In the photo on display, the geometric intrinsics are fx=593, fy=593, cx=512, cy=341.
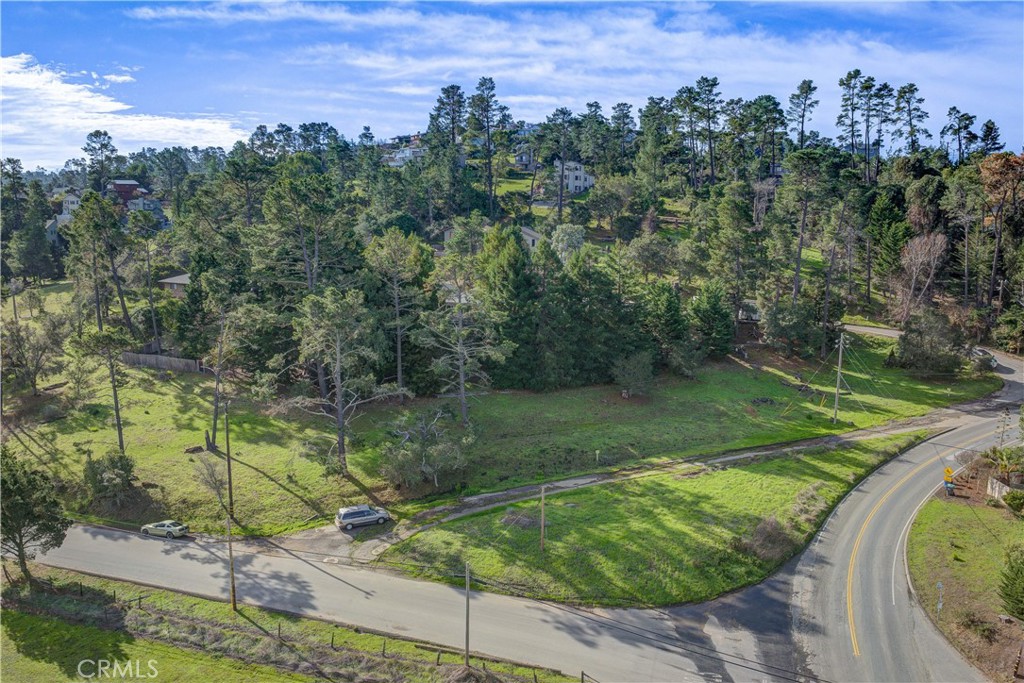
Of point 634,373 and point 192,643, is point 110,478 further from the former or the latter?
point 634,373

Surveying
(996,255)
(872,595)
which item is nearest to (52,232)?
(872,595)

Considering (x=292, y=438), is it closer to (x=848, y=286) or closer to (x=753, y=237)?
(x=753, y=237)

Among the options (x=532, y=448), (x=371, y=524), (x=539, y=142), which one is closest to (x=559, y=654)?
(x=371, y=524)

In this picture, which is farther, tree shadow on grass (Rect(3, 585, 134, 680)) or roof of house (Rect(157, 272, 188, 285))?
roof of house (Rect(157, 272, 188, 285))

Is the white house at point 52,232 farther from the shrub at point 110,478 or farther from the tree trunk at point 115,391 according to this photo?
the shrub at point 110,478

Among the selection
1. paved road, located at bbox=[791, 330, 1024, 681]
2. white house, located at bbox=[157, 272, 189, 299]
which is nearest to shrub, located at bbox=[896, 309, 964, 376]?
paved road, located at bbox=[791, 330, 1024, 681]

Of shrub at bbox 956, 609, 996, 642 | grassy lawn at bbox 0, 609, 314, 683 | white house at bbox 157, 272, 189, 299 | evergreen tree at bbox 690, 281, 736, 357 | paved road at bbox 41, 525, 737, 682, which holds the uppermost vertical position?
white house at bbox 157, 272, 189, 299

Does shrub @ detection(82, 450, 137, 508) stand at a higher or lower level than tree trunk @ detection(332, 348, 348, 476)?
lower

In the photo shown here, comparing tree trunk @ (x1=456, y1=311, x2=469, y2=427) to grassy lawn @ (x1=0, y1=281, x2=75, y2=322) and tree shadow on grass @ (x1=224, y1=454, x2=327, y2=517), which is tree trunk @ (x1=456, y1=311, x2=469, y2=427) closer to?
tree shadow on grass @ (x1=224, y1=454, x2=327, y2=517)
